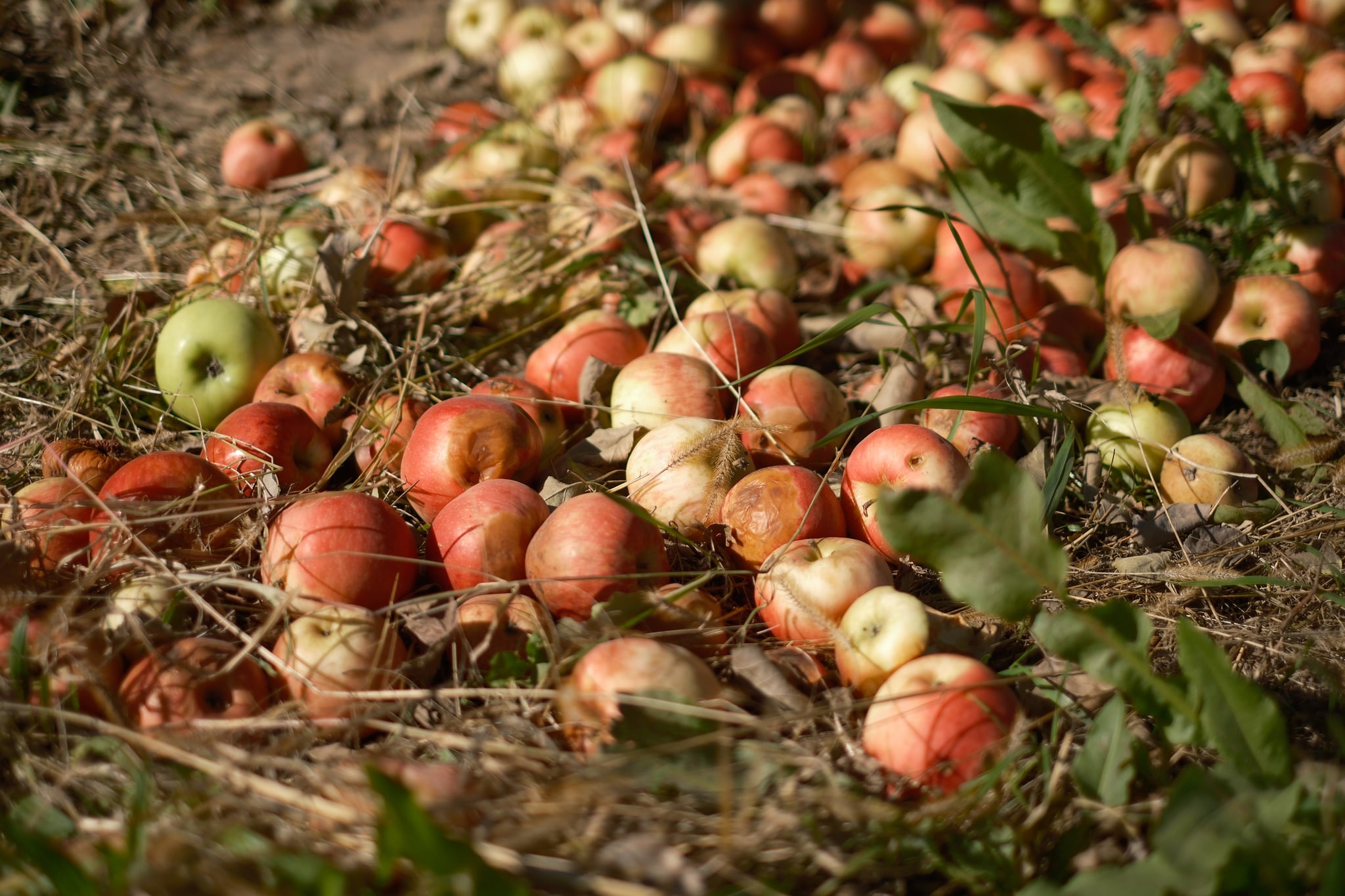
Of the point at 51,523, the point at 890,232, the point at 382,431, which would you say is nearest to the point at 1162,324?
the point at 890,232

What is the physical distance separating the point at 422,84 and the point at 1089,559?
4520 mm

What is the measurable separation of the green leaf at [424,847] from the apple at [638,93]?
13.1 ft

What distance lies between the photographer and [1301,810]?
56.2 inches

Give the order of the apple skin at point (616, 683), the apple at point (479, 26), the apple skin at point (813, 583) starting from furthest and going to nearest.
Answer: the apple at point (479, 26) → the apple skin at point (813, 583) → the apple skin at point (616, 683)

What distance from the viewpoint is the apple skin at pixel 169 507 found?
1.98m

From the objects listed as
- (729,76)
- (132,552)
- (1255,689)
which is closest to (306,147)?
(729,76)

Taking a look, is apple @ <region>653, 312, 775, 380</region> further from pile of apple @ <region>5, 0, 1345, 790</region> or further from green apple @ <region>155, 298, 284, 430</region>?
green apple @ <region>155, 298, 284, 430</region>

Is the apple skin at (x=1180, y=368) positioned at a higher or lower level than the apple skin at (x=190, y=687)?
lower

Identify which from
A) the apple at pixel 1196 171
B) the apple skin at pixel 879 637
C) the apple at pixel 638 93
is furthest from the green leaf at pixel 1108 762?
the apple at pixel 638 93

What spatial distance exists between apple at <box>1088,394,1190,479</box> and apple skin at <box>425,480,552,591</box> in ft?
5.69

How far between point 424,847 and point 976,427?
193 cm

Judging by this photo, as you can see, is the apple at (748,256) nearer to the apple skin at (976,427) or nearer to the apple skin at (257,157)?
the apple skin at (976,427)

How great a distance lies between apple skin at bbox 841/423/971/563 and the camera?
7.13 feet

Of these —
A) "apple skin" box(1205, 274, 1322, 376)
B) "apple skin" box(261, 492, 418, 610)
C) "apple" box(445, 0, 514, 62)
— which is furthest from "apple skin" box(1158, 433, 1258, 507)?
"apple" box(445, 0, 514, 62)
